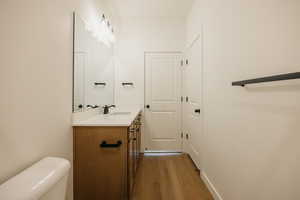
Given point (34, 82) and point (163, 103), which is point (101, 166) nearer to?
point (34, 82)

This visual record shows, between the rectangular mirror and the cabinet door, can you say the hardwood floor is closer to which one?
the cabinet door

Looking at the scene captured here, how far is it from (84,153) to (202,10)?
7.70 ft

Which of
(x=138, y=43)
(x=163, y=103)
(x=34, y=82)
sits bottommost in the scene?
(x=163, y=103)

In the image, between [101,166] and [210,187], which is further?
[210,187]

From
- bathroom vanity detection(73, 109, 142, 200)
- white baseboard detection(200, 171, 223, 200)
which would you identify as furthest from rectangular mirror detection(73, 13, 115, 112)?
white baseboard detection(200, 171, 223, 200)

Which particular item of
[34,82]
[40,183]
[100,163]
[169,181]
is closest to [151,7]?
[34,82]

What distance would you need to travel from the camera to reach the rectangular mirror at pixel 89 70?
1741mm

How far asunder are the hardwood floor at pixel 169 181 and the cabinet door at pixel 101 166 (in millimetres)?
528

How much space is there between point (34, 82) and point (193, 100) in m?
2.32

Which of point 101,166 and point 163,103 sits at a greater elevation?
point 163,103

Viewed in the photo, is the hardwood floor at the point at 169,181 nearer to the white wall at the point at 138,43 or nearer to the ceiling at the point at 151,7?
the white wall at the point at 138,43

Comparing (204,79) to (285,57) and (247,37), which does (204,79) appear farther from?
(285,57)

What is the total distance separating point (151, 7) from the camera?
3.04 metres

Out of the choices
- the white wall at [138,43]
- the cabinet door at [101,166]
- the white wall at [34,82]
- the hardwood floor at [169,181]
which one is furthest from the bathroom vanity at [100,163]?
the white wall at [138,43]
